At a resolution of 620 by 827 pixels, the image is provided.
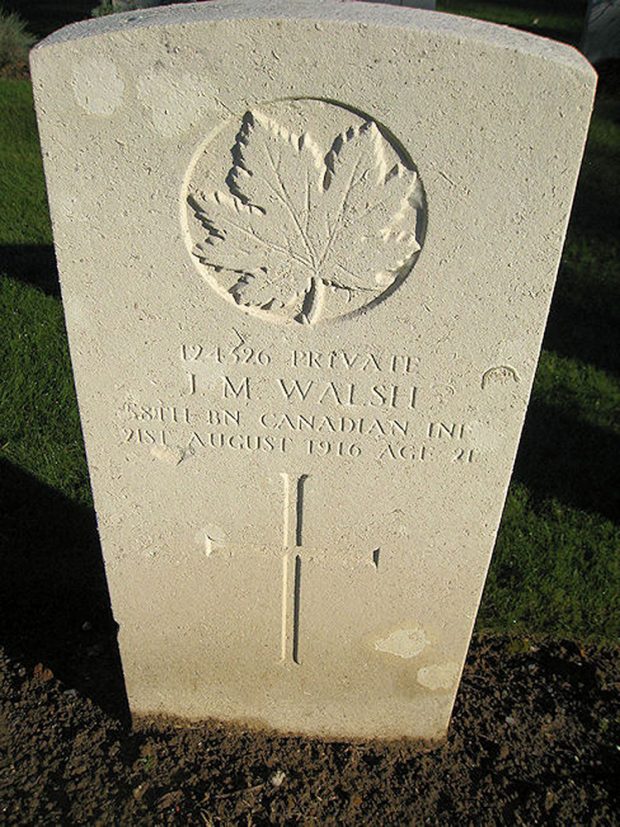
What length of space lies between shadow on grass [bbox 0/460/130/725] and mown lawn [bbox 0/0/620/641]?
0.09m

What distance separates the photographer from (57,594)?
3.19m

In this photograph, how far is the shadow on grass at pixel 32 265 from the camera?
5.43m

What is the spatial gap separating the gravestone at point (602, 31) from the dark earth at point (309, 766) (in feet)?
34.2

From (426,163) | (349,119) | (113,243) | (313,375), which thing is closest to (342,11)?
(349,119)

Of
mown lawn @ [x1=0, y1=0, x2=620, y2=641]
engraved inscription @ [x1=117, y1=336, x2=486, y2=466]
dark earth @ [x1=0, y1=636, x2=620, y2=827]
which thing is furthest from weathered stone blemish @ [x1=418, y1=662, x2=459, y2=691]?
engraved inscription @ [x1=117, y1=336, x2=486, y2=466]

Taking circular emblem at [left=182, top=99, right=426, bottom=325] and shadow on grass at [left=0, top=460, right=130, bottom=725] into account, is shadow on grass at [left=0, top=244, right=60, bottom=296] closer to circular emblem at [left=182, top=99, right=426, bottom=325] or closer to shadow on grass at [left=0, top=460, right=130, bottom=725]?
shadow on grass at [left=0, top=460, right=130, bottom=725]

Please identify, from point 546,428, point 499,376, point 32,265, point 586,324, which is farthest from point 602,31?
point 499,376

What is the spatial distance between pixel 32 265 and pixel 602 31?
9058mm

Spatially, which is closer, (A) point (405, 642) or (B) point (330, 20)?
(B) point (330, 20)

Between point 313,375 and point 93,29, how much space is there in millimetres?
926

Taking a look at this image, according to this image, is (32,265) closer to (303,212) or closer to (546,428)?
(546,428)

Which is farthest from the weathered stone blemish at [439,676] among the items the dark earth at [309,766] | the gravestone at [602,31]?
the gravestone at [602,31]

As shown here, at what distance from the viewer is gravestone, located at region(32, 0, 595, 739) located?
1.53m

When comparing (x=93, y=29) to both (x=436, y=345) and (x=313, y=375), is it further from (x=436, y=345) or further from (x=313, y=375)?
(x=436, y=345)
